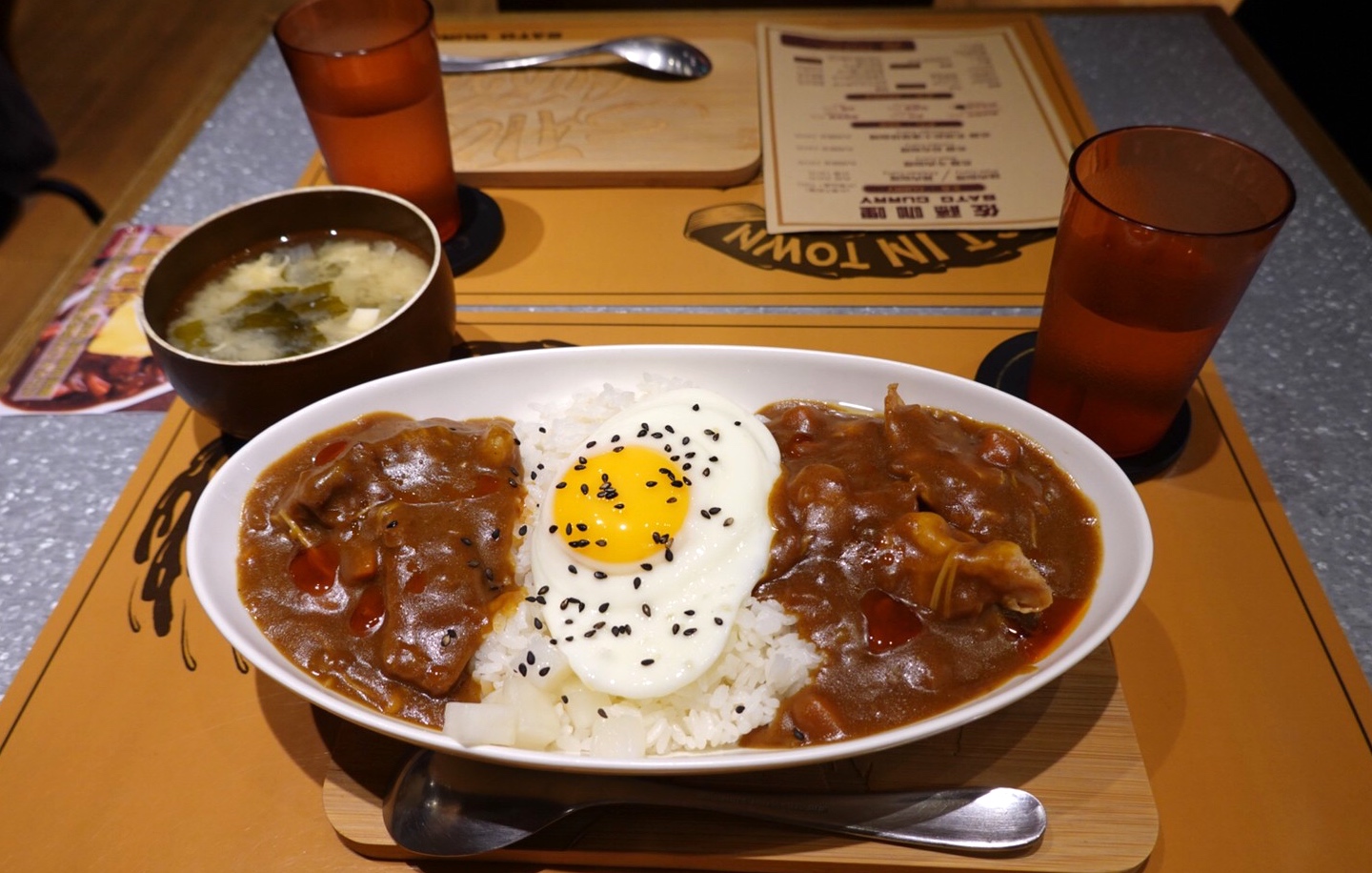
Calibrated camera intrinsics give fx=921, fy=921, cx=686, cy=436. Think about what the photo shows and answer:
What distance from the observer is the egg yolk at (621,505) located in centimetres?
201

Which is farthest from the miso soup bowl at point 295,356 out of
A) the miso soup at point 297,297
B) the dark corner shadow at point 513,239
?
the dark corner shadow at point 513,239

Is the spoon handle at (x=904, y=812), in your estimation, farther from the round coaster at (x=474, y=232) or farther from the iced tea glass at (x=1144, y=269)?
the round coaster at (x=474, y=232)

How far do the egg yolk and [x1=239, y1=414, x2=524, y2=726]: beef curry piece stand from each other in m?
0.18

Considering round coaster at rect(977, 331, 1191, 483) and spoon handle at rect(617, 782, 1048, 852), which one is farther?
round coaster at rect(977, 331, 1191, 483)

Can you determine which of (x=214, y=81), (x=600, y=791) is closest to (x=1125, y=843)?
(x=600, y=791)

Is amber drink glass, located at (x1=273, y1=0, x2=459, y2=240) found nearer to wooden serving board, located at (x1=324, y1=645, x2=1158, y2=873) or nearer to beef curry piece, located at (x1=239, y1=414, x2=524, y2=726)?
beef curry piece, located at (x1=239, y1=414, x2=524, y2=726)

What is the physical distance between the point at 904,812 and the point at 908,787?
0.29 ft

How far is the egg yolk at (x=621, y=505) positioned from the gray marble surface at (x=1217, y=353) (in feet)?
4.49

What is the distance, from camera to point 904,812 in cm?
175

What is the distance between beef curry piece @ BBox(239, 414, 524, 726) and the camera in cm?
188

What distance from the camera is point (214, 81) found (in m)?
4.14

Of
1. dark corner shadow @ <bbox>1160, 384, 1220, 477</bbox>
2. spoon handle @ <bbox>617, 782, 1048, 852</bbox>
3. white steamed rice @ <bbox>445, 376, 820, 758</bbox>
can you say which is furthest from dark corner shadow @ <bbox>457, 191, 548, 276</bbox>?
dark corner shadow @ <bbox>1160, 384, 1220, 477</bbox>

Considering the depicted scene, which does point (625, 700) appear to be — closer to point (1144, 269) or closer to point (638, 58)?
point (1144, 269)

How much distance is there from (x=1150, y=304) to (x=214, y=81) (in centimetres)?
399
